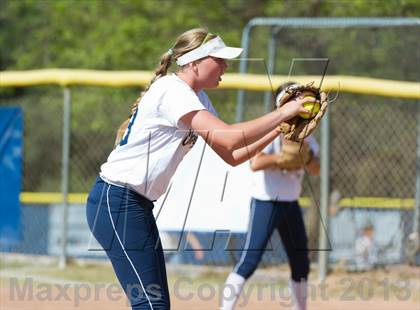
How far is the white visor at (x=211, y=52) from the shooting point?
4859mm

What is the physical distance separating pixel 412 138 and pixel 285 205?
3292mm

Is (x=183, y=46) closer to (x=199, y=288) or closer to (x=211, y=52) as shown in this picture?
(x=211, y=52)

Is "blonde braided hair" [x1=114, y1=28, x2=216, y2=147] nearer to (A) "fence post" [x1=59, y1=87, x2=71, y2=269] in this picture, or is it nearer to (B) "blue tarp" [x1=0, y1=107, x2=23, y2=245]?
(A) "fence post" [x1=59, y1=87, x2=71, y2=269]

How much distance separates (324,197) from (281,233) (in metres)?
2.36

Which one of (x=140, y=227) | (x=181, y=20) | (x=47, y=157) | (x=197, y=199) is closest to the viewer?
(x=140, y=227)

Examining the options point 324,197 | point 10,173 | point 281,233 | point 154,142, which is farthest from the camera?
point 10,173

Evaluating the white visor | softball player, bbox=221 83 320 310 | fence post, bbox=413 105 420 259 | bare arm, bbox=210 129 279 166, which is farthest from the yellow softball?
fence post, bbox=413 105 420 259

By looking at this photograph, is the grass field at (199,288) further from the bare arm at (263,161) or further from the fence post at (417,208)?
the bare arm at (263,161)

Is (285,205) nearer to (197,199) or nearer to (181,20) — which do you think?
(197,199)

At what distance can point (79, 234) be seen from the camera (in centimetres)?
1195

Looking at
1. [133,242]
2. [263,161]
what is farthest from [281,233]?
[133,242]

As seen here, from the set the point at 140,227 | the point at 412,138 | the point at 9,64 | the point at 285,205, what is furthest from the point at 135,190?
the point at 9,64

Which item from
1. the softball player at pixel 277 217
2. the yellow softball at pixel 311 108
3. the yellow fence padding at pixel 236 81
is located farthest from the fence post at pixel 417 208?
the yellow softball at pixel 311 108

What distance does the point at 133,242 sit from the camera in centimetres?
483
